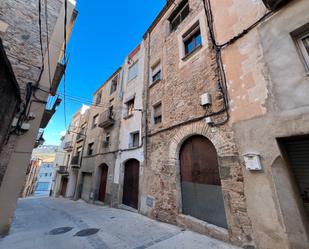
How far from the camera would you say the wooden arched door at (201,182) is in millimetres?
3852

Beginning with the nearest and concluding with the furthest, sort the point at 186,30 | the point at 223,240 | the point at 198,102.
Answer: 1. the point at 223,240
2. the point at 198,102
3. the point at 186,30

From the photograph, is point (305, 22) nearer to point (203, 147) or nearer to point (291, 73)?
point (291, 73)

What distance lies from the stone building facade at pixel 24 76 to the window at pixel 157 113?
4483mm

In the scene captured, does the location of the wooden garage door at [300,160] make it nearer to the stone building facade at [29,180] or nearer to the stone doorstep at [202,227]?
the stone doorstep at [202,227]

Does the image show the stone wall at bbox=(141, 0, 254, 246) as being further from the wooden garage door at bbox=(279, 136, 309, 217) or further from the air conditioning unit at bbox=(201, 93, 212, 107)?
the wooden garage door at bbox=(279, 136, 309, 217)


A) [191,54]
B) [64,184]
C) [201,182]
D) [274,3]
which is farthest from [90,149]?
[274,3]

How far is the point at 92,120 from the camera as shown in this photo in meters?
14.0

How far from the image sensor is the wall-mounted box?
9.90 ft

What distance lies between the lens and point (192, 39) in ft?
20.3

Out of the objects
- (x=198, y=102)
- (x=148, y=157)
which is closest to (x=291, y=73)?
(x=198, y=102)

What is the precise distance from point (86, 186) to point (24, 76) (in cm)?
960

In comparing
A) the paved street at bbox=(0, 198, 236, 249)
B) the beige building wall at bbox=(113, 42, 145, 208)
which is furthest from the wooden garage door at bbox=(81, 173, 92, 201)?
the paved street at bbox=(0, 198, 236, 249)

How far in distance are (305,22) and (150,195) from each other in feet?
21.4

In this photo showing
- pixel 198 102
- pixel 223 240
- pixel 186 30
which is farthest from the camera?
pixel 186 30
